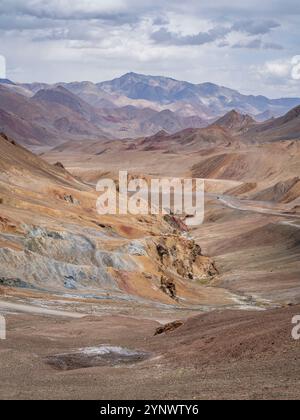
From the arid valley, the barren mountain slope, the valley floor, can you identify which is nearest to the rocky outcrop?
the arid valley

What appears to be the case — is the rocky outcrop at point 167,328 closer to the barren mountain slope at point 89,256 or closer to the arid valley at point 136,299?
the arid valley at point 136,299

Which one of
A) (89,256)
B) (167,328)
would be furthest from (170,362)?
(89,256)

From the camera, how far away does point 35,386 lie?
23.4 m

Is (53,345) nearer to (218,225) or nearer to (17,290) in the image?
(17,290)

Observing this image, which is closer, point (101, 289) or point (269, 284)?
point (101, 289)

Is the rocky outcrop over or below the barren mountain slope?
over

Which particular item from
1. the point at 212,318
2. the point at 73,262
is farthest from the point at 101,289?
the point at 212,318

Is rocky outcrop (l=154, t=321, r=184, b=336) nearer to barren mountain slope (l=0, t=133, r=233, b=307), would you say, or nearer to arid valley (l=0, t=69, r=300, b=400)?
arid valley (l=0, t=69, r=300, b=400)

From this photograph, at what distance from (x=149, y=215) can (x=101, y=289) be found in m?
40.0

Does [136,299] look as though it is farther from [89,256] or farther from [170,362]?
[170,362]

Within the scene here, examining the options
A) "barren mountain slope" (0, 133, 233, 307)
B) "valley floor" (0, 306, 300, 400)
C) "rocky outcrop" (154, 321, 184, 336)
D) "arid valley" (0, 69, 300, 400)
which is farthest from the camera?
"barren mountain slope" (0, 133, 233, 307)

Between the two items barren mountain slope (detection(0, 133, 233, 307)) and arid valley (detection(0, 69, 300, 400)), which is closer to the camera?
arid valley (detection(0, 69, 300, 400))

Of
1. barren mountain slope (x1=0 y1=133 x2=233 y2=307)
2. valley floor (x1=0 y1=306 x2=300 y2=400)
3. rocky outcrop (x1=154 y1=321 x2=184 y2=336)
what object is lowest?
barren mountain slope (x1=0 y1=133 x2=233 y2=307)

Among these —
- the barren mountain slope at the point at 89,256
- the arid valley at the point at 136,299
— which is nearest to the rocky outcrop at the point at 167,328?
the arid valley at the point at 136,299
